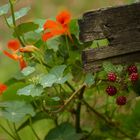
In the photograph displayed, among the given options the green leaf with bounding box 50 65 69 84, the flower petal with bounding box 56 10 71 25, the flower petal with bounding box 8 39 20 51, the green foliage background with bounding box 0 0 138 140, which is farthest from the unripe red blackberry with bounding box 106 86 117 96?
the green foliage background with bounding box 0 0 138 140

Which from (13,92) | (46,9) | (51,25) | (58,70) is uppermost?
(51,25)

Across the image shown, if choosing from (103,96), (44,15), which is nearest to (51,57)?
(103,96)

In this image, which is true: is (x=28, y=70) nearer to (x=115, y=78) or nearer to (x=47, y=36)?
(x=47, y=36)

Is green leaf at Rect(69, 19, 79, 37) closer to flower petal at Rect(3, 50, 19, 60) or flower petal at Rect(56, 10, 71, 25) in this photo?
flower petal at Rect(56, 10, 71, 25)

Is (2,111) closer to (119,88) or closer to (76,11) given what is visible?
(119,88)

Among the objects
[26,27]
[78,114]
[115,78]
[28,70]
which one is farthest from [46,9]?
[115,78]

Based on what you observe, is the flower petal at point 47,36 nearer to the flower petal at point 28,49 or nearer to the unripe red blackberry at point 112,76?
the flower petal at point 28,49
